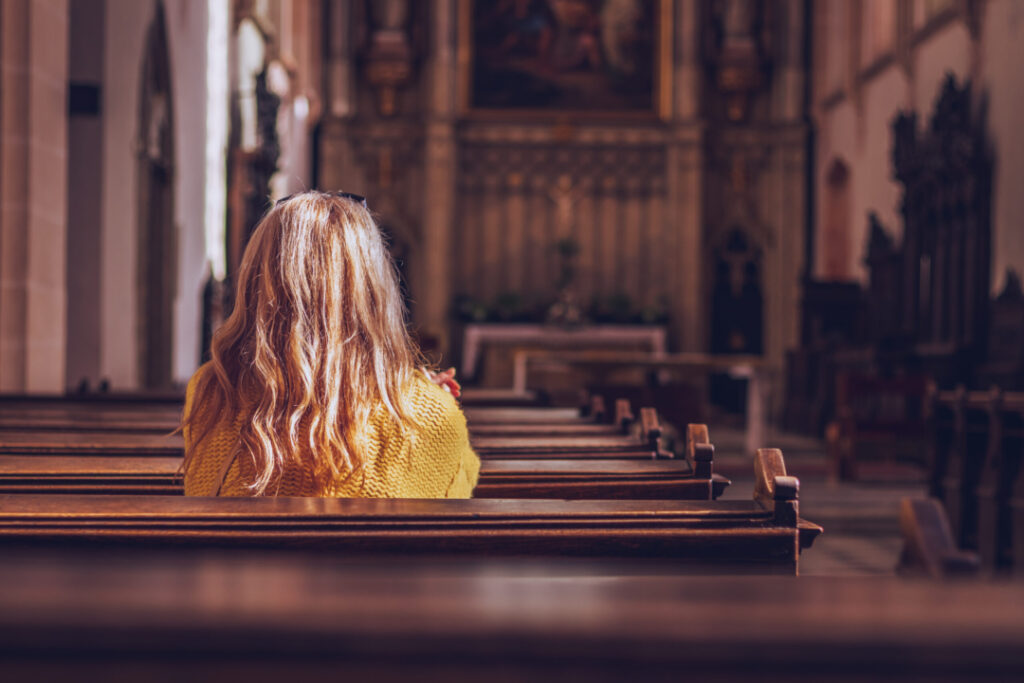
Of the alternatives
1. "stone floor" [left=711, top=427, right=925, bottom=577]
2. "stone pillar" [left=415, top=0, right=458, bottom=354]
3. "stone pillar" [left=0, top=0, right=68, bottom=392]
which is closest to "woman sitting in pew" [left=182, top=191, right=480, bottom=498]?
"stone floor" [left=711, top=427, right=925, bottom=577]

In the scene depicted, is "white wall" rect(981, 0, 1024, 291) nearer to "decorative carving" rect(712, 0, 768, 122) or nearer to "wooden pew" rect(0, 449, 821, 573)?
"decorative carving" rect(712, 0, 768, 122)

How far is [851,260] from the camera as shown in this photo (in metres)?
15.3

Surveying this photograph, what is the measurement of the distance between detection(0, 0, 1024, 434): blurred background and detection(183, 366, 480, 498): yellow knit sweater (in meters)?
7.26

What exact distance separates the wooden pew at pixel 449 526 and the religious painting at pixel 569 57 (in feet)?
50.1

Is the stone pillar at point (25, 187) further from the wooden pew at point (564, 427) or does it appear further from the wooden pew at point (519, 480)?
the wooden pew at point (519, 480)

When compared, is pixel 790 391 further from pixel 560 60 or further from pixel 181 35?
pixel 181 35

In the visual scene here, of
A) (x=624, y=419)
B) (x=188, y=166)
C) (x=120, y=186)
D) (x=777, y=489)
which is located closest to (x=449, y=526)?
(x=777, y=489)

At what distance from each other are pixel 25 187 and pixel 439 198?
10.2 metres

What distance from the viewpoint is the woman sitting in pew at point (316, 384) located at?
6.33ft

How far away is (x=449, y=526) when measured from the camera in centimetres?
149

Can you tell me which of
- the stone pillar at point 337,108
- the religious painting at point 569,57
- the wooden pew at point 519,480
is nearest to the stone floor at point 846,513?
the wooden pew at point 519,480

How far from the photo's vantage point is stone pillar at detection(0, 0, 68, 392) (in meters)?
5.98

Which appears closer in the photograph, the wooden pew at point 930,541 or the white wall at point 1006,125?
the wooden pew at point 930,541

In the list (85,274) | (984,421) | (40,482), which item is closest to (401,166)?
(85,274)
